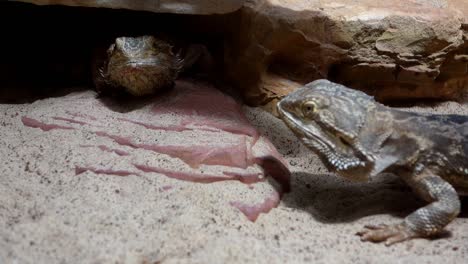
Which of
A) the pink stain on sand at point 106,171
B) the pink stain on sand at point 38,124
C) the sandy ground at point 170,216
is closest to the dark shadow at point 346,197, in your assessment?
the sandy ground at point 170,216

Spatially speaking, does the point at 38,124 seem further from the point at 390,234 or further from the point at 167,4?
the point at 390,234

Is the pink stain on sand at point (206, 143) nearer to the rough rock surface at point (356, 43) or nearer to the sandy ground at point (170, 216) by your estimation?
the sandy ground at point (170, 216)

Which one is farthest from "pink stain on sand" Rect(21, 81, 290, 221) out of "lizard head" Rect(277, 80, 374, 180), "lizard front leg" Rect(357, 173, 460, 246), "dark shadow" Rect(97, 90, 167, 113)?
"lizard front leg" Rect(357, 173, 460, 246)

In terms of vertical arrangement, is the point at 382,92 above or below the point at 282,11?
below

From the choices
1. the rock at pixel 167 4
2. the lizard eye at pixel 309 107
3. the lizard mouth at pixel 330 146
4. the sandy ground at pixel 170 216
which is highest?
the rock at pixel 167 4

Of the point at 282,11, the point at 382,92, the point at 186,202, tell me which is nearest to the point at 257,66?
the point at 282,11

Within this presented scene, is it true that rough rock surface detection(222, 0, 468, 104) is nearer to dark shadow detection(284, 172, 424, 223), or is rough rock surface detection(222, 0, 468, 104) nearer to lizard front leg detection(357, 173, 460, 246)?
dark shadow detection(284, 172, 424, 223)

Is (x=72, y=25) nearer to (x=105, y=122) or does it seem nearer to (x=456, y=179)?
(x=105, y=122)
